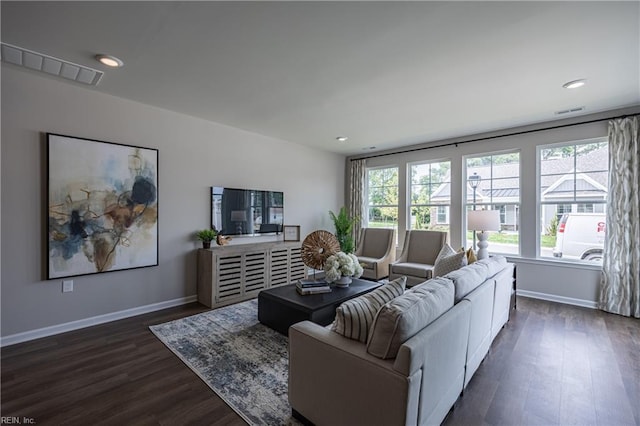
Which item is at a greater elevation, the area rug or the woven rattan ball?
the woven rattan ball

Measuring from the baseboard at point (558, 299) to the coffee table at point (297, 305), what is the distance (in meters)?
2.77

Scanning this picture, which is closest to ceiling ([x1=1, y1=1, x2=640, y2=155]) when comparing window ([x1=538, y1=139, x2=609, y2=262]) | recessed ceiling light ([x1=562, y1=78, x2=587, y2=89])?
recessed ceiling light ([x1=562, y1=78, x2=587, y2=89])

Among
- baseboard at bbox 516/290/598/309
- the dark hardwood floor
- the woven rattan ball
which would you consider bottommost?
the dark hardwood floor

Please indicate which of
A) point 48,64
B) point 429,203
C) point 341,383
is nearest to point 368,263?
point 429,203

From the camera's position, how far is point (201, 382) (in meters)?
2.14

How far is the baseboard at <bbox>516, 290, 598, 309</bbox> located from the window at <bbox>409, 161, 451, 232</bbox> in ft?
5.00

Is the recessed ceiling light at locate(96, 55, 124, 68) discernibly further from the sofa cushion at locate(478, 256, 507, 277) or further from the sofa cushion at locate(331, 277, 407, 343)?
the sofa cushion at locate(478, 256, 507, 277)

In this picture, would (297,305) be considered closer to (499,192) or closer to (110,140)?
(110,140)

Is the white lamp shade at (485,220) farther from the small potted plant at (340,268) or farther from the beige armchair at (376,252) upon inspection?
the small potted plant at (340,268)

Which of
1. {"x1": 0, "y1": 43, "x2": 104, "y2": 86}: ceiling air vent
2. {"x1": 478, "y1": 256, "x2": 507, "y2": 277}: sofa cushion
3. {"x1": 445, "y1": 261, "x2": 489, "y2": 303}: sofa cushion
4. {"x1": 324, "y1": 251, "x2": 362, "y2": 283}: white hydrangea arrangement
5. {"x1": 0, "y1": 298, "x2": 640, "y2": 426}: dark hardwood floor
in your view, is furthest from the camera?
{"x1": 324, "y1": 251, "x2": 362, "y2": 283}: white hydrangea arrangement

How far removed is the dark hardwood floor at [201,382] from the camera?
1.81 m

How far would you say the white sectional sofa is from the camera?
4.22 feet

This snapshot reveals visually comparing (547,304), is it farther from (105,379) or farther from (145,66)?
(145,66)

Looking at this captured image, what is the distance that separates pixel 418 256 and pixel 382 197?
5.97ft
